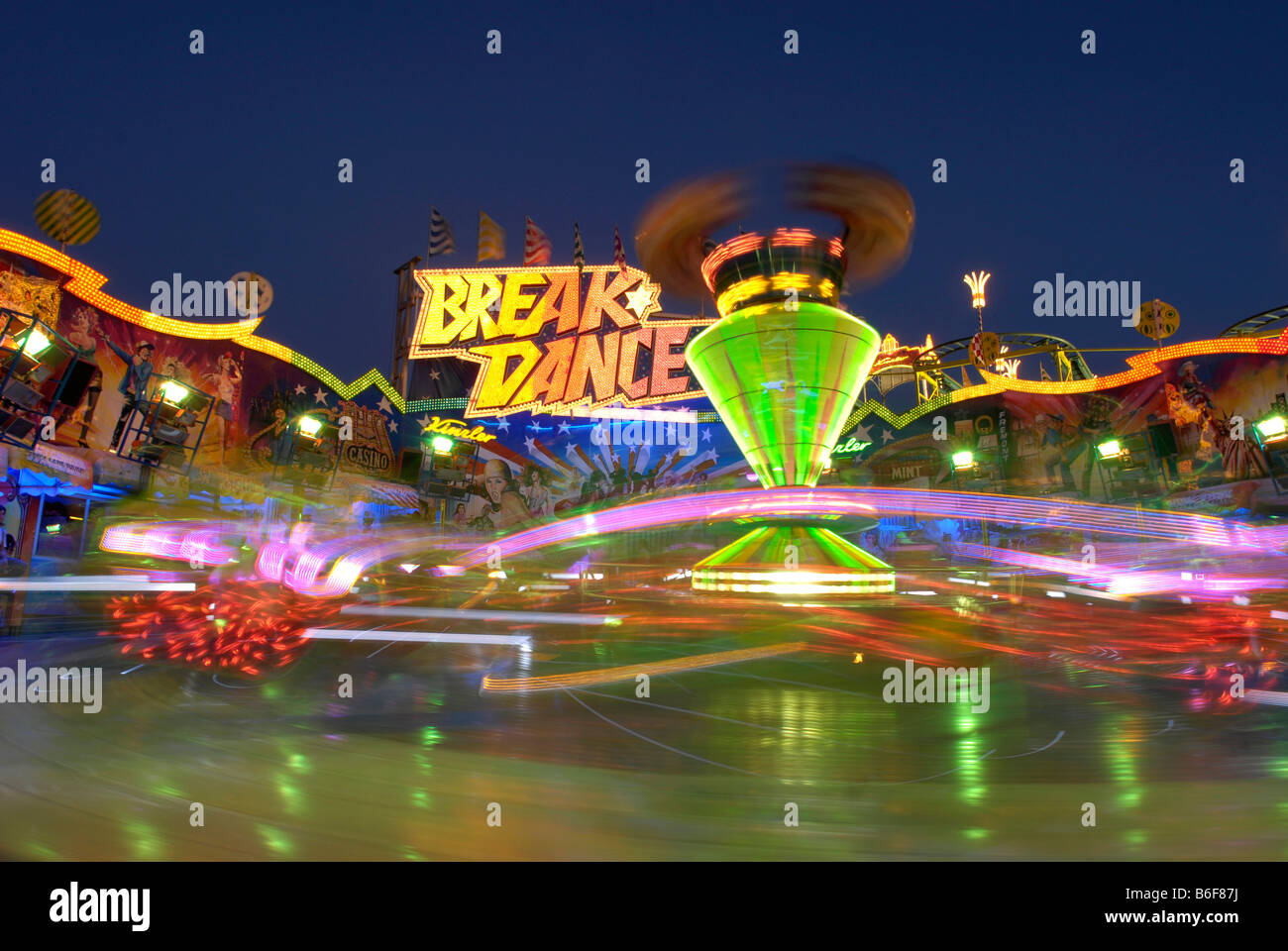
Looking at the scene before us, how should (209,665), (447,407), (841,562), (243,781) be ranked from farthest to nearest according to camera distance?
(447,407) < (841,562) < (209,665) < (243,781)

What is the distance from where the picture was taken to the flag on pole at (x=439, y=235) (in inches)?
1120

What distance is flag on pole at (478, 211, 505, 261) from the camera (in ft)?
90.1

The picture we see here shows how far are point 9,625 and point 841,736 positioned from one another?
1218cm

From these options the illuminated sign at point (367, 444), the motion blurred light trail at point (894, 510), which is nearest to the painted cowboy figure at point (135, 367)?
the illuminated sign at point (367, 444)

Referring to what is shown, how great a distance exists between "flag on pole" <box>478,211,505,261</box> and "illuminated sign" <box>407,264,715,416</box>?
0.65m

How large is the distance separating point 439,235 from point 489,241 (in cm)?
262

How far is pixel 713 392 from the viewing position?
15430mm

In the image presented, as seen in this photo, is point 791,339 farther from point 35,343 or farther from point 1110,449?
point 1110,449

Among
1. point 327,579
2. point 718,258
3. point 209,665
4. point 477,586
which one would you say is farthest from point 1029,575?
point 209,665

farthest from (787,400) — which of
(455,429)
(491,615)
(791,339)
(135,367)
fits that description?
(455,429)

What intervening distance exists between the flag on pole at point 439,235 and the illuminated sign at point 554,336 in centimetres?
192

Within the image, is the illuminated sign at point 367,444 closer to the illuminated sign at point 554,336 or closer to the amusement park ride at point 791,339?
the illuminated sign at point 554,336

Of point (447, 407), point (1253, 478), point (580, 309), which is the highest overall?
point (580, 309)
